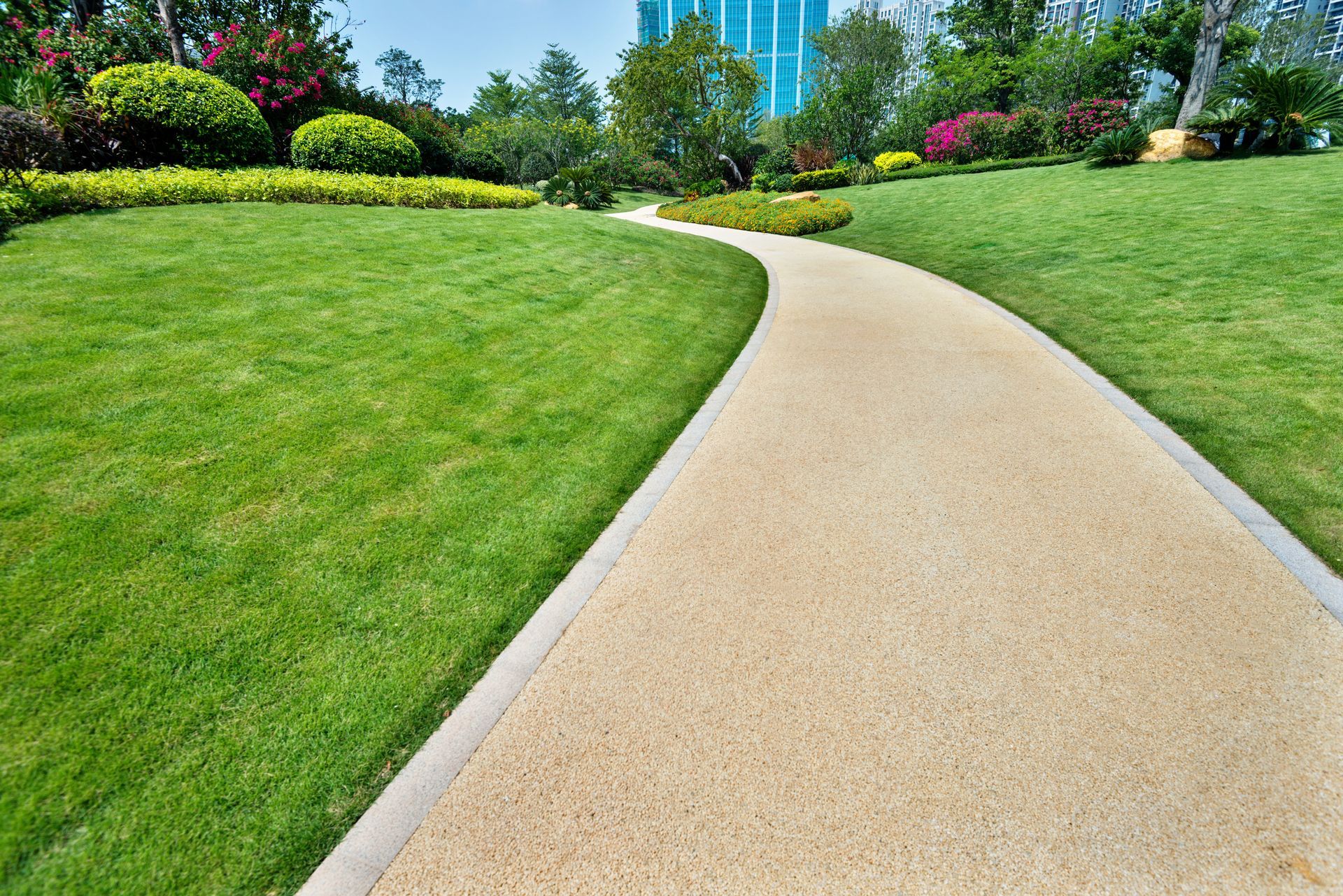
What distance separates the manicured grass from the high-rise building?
163 meters

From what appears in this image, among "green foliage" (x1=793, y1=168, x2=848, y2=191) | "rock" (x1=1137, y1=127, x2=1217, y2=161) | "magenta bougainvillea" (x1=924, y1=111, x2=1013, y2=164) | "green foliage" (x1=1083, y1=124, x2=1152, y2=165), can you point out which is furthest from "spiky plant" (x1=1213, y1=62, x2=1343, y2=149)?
"green foliage" (x1=793, y1=168, x2=848, y2=191)

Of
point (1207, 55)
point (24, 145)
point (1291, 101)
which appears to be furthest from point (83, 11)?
point (1291, 101)

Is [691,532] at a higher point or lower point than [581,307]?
lower

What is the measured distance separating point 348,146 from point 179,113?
324 cm

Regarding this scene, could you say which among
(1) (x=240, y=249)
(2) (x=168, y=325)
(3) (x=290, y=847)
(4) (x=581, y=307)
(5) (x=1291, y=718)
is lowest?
(5) (x=1291, y=718)

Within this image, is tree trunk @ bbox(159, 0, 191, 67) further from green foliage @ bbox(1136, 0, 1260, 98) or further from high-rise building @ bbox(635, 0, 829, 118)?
high-rise building @ bbox(635, 0, 829, 118)

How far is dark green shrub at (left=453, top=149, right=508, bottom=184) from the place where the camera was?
2314 centimetres

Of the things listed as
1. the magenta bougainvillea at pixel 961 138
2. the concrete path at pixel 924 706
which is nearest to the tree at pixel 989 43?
the magenta bougainvillea at pixel 961 138

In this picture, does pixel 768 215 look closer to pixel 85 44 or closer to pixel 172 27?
pixel 172 27

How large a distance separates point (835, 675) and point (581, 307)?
6513mm

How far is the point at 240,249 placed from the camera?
7309 mm

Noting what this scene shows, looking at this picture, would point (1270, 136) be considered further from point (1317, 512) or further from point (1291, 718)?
point (1291, 718)

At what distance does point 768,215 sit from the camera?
2156cm

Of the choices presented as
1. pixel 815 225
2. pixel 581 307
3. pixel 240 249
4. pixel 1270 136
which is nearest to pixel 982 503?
pixel 581 307
